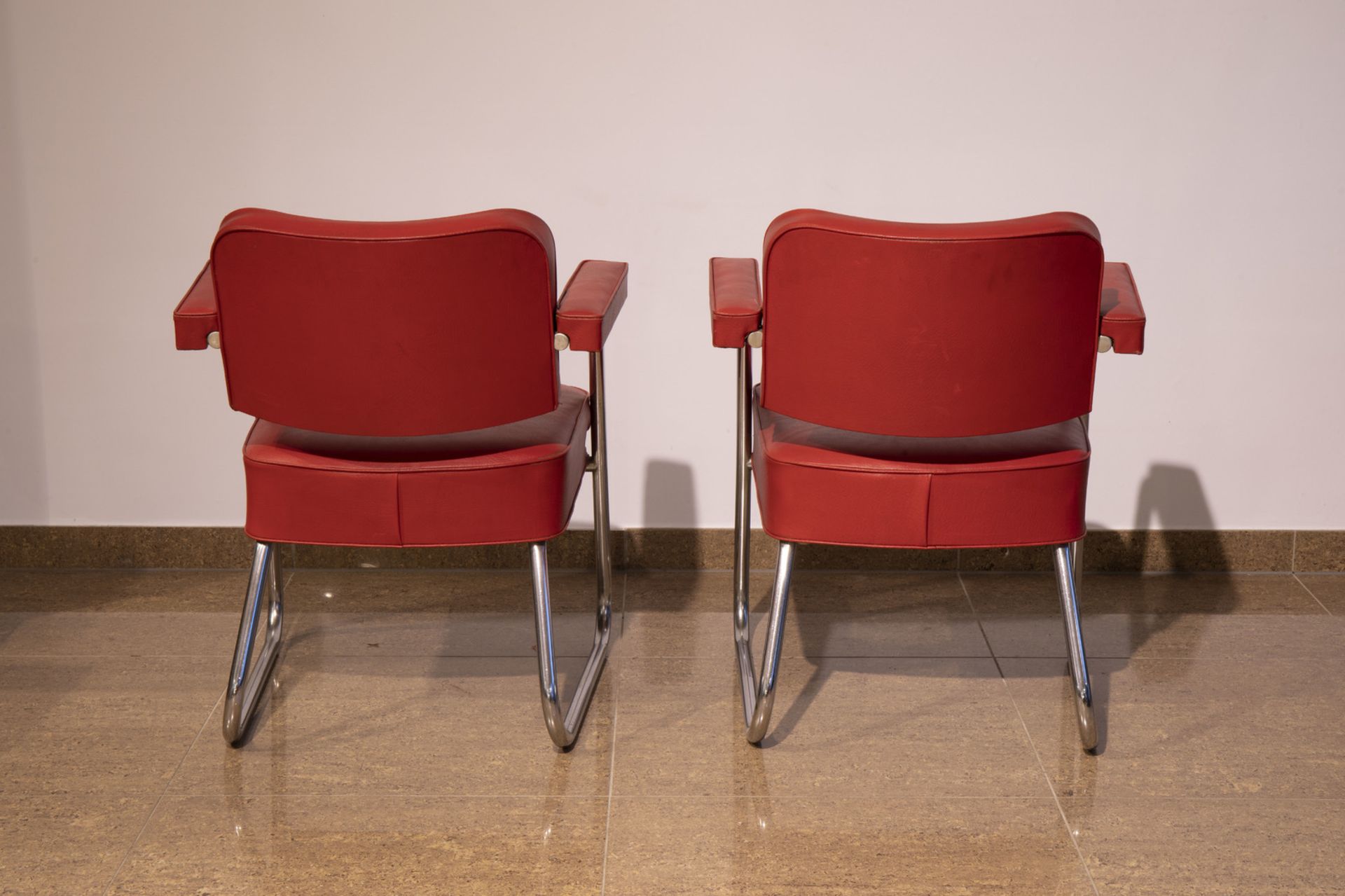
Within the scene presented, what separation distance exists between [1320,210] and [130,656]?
228 centimetres

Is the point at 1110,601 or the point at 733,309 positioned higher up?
the point at 733,309

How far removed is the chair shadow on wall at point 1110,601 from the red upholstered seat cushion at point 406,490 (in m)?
0.55

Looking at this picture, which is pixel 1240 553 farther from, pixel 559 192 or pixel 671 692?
pixel 559 192

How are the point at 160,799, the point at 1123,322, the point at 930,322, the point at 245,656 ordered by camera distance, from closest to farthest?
the point at 930,322 → the point at 1123,322 → the point at 160,799 → the point at 245,656

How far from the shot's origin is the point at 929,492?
174 centimetres

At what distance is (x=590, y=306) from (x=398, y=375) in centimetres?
28

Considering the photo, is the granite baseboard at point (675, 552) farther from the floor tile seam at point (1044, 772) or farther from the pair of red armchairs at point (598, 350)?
the pair of red armchairs at point (598, 350)

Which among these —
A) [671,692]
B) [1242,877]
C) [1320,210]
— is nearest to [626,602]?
[671,692]

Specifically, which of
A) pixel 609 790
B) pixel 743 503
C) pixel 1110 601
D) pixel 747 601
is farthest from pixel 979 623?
pixel 609 790

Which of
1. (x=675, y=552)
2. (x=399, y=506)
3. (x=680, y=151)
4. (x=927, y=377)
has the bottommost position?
(x=675, y=552)

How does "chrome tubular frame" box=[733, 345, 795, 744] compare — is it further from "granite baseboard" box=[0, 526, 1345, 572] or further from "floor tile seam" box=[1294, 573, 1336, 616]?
"floor tile seam" box=[1294, 573, 1336, 616]

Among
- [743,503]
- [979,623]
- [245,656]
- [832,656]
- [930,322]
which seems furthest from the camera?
[979,623]

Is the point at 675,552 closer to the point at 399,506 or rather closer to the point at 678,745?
the point at 678,745

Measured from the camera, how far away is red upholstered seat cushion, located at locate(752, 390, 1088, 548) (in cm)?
174
